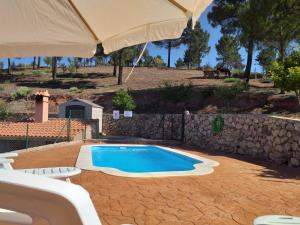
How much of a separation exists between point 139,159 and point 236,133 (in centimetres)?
422

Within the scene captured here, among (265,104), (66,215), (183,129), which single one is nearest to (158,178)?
(66,215)

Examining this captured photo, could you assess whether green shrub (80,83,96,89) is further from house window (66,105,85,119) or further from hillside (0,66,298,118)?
house window (66,105,85,119)

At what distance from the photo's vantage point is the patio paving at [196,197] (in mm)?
5676

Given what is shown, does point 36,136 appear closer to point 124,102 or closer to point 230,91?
point 124,102

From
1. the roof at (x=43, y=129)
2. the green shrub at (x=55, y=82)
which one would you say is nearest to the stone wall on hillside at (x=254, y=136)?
the roof at (x=43, y=129)

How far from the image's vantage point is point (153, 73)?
4812 cm

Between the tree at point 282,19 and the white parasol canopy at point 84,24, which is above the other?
the tree at point 282,19

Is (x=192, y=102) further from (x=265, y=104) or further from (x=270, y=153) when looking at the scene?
(x=270, y=153)

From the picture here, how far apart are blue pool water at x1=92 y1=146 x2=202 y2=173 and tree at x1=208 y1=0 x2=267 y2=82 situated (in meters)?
11.6

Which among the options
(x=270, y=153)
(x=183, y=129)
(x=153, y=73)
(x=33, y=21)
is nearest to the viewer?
(x=33, y=21)

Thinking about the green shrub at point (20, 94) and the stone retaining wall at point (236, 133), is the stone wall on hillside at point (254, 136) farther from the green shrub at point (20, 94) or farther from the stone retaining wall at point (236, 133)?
the green shrub at point (20, 94)

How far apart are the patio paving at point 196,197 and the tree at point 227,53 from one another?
36.4m

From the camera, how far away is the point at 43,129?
68.7 ft

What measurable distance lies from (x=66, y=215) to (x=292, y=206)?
615 cm
